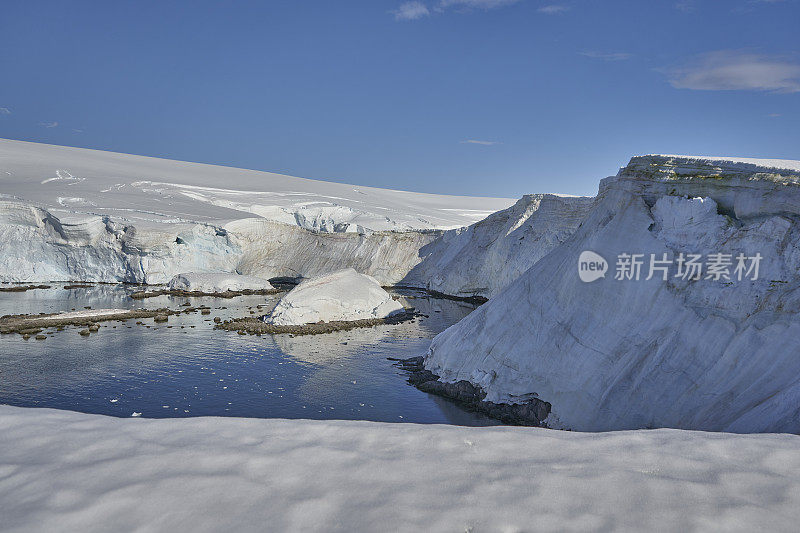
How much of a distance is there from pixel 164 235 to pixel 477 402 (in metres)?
37.6

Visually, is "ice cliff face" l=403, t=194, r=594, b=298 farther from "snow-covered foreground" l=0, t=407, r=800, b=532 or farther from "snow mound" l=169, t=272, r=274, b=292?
"snow-covered foreground" l=0, t=407, r=800, b=532

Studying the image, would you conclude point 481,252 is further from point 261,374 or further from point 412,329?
point 261,374

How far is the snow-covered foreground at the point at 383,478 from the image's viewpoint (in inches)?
125

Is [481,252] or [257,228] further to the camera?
[257,228]

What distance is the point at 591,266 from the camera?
41.4 ft

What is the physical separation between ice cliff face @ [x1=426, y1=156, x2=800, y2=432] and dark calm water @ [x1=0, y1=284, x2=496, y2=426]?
2.61 meters

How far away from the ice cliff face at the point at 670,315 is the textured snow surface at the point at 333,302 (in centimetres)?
1385

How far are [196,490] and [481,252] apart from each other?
39659 millimetres

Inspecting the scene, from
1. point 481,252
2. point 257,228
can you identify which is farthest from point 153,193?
point 481,252

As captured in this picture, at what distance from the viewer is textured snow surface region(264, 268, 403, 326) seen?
85.9 feet

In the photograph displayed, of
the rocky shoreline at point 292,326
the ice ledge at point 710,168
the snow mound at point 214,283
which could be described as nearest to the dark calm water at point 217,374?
the rocky shoreline at point 292,326

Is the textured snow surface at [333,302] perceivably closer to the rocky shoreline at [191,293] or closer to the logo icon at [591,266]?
the rocky shoreline at [191,293]

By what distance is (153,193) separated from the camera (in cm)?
6538

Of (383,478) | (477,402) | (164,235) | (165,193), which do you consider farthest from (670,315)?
(165,193)
